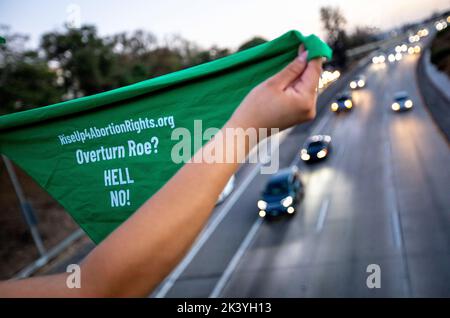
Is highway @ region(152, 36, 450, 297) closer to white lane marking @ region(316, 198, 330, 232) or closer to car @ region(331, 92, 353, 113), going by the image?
white lane marking @ region(316, 198, 330, 232)

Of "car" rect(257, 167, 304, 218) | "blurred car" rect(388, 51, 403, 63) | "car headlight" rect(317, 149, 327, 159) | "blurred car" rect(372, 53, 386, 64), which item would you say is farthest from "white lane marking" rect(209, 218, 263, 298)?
"blurred car" rect(372, 53, 386, 64)

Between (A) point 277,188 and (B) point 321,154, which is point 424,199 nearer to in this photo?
(A) point 277,188

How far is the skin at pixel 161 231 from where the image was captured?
4.26 feet

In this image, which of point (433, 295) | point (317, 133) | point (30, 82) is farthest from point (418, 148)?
point (30, 82)

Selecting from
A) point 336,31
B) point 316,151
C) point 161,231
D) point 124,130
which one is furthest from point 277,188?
point 336,31

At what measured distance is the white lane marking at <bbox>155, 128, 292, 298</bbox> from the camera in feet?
46.6

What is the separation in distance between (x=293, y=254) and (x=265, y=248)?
1.61 metres

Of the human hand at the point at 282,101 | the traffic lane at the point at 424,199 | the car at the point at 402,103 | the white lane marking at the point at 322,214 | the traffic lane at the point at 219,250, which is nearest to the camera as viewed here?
the human hand at the point at 282,101

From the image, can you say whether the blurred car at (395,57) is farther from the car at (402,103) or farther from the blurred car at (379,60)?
the car at (402,103)

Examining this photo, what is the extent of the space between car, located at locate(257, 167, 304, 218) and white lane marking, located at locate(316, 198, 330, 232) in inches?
54.6

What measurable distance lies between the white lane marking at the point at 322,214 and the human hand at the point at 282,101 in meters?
14.4

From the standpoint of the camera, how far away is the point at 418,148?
21938 millimetres

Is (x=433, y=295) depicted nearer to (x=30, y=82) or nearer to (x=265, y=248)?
(x=265, y=248)

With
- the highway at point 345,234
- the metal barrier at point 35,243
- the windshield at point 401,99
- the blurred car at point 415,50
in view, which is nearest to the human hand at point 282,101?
the highway at point 345,234
